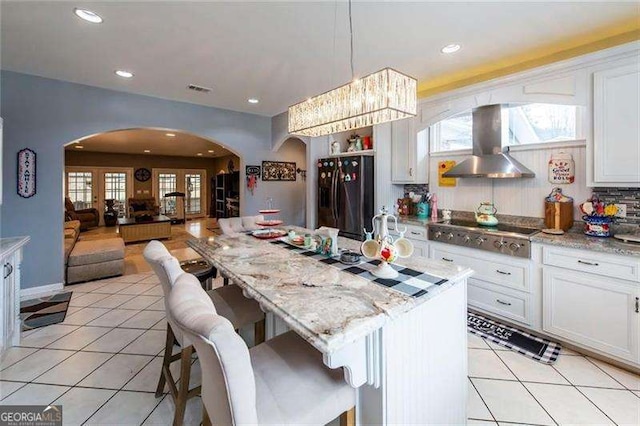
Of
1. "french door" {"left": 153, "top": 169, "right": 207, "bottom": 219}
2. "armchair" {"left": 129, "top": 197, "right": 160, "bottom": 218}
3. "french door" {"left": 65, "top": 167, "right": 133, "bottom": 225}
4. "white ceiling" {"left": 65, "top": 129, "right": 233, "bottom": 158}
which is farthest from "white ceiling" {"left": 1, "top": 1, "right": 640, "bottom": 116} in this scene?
"french door" {"left": 153, "top": 169, "right": 207, "bottom": 219}

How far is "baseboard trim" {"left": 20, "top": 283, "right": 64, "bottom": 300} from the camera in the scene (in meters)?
3.47

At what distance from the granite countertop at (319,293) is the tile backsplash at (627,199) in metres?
2.06

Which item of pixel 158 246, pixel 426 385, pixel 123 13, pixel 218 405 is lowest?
pixel 426 385

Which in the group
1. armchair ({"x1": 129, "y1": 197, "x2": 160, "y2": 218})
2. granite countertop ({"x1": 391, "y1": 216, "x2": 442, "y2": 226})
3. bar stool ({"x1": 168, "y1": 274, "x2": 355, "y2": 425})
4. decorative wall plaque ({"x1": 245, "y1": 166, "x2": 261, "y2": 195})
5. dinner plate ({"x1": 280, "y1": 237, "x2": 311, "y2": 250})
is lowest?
bar stool ({"x1": 168, "y1": 274, "x2": 355, "y2": 425})

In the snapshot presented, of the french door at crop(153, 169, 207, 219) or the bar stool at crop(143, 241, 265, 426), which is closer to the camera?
the bar stool at crop(143, 241, 265, 426)

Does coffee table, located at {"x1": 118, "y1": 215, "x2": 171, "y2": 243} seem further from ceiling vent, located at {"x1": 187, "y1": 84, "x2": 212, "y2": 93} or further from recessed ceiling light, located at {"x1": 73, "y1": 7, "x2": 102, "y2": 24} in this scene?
recessed ceiling light, located at {"x1": 73, "y1": 7, "x2": 102, "y2": 24}

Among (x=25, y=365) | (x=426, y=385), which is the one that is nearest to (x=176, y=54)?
(x=25, y=365)

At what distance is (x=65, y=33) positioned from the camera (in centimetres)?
250

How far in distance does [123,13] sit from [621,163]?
4118 mm

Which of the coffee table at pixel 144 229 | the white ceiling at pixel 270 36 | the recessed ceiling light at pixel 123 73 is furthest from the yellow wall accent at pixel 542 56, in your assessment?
the coffee table at pixel 144 229

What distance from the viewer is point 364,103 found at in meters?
1.82

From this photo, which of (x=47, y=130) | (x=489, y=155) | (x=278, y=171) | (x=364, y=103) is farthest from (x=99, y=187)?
(x=489, y=155)

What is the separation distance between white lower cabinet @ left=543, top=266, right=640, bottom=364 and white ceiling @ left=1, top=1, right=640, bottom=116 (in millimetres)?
2050

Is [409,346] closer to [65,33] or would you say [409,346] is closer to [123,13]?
[123,13]
